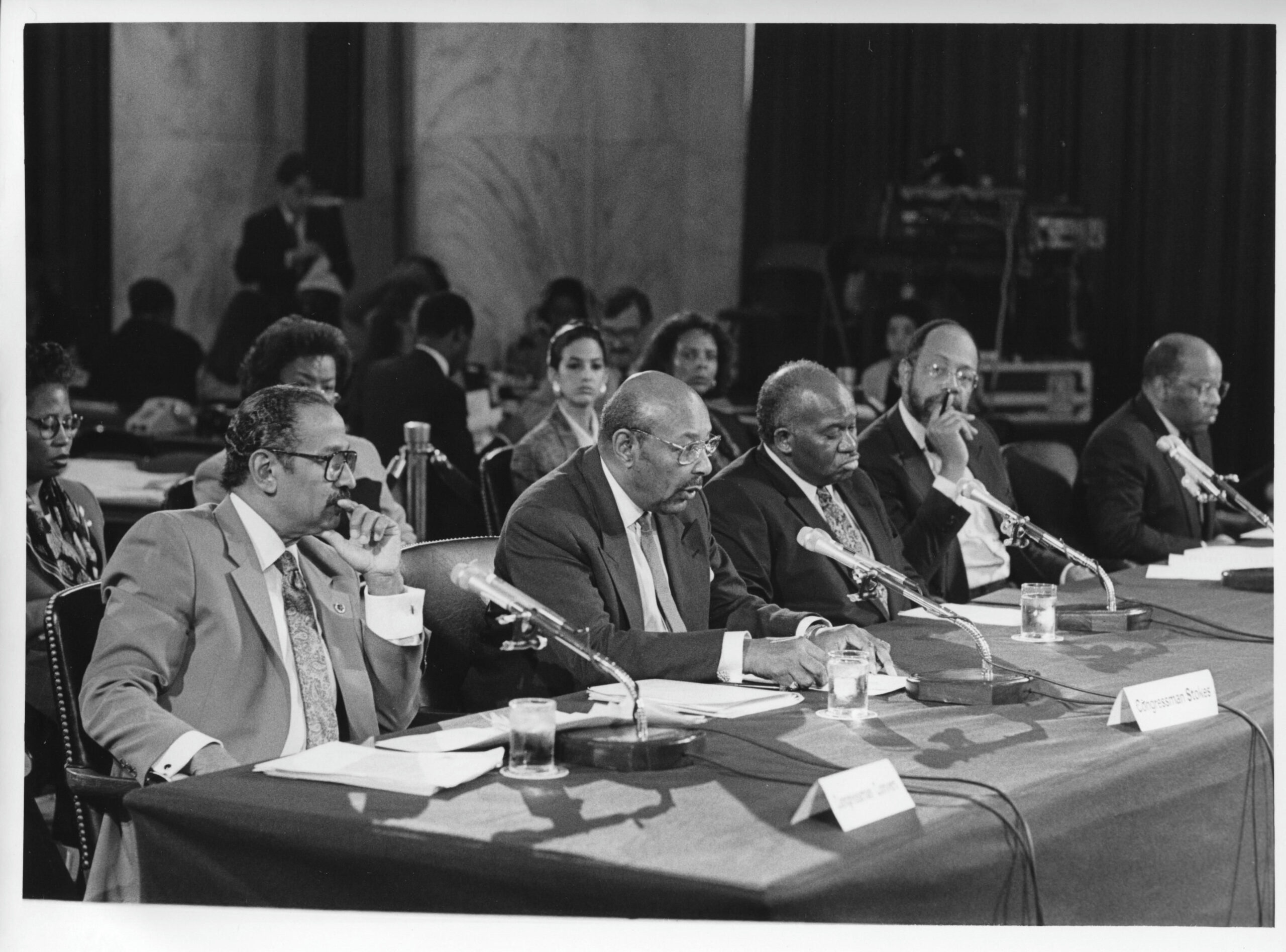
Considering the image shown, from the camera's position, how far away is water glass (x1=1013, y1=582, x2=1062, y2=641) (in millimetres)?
3525

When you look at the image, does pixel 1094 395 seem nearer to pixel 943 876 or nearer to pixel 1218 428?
pixel 1218 428

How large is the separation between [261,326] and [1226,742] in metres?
6.32

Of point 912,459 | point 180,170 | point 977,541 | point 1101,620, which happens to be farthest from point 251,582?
point 180,170

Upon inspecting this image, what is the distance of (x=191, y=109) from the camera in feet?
29.9

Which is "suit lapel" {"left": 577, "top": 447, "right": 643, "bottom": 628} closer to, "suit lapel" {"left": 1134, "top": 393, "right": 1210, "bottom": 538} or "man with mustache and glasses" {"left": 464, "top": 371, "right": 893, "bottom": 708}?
"man with mustache and glasses" {"left": 464, "top": 371, "right": 893, "bottom": 708}

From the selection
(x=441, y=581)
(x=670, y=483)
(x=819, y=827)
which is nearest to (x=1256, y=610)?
(x=670, y=483)

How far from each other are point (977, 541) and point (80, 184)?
678 cm

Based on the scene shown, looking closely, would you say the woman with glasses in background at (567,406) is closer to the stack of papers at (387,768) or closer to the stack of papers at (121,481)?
the stack of papers at (121,481)

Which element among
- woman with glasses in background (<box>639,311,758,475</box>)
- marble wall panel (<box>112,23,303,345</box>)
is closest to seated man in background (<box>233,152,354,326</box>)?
marble wall panel (<box>112,23,303,345</box>)

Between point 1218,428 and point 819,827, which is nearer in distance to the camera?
point 819,827

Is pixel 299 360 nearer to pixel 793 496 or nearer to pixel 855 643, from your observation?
pixel 793 496

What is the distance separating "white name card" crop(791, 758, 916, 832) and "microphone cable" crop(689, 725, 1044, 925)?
0.09m

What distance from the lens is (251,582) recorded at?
2783mm

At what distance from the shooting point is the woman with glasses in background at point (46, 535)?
11.1 feet
